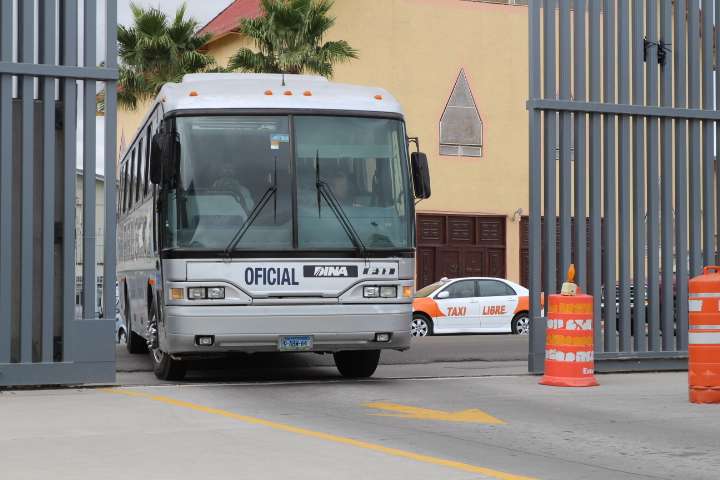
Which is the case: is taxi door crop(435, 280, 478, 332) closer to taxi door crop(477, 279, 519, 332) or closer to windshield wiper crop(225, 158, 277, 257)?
taxi door crop(477, 279, 519, 332)

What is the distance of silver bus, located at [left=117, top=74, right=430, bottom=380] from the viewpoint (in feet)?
43.7

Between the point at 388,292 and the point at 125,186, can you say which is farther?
the point at 125,186

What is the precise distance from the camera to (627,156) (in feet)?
53.2

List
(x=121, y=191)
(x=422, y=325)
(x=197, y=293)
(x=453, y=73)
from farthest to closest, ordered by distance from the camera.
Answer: (x=453, y=73) → (x=422, y=325) → (x=121, y=191) → (x=197, y=293)

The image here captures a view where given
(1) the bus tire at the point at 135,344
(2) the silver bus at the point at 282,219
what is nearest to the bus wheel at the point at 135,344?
(1) the bus tire at the point at 135,344

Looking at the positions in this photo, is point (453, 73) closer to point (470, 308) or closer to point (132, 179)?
point (470, 308)

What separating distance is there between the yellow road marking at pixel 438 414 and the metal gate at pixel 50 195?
337 cm

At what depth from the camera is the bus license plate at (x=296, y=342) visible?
13.4 metres

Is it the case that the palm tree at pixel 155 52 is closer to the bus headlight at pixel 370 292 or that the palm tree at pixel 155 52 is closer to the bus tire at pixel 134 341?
the bus tire at pixel 134 341

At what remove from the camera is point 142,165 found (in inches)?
659

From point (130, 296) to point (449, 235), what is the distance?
2118 centimetres

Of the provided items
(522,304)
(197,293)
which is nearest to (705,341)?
(197,293)

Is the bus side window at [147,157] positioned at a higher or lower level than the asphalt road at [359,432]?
higher

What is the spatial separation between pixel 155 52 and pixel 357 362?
69.0 ft
